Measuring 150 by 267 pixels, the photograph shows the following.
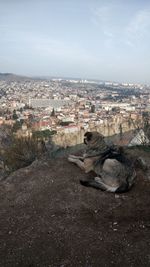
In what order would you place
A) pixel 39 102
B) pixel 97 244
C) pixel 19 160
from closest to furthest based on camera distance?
pixel 97 244 < pixel 19 160 < pixel 39 102

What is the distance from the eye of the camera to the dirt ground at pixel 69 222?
4.46 metres

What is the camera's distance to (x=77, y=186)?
6.53 meters

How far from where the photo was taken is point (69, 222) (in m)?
5.34

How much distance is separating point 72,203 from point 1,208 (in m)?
1.25

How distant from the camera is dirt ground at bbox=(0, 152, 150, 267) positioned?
4.46 meters

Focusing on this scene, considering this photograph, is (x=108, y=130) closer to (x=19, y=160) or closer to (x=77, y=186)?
(x=19, y=160)

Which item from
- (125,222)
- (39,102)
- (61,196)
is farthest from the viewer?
(39,102)

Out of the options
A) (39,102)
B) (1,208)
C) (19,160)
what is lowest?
(39,102)

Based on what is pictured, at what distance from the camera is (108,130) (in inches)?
1937

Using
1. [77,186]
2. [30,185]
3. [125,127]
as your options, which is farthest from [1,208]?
[125,127]

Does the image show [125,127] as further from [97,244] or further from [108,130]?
[97,244]

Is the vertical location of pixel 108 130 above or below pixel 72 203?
below

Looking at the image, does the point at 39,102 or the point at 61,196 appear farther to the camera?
the point at 39,102

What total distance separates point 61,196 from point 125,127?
41025 millimetres
